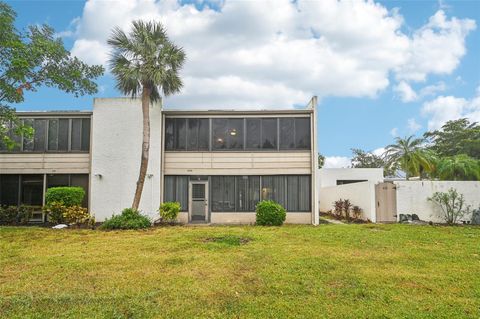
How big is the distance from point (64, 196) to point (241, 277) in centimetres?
1144

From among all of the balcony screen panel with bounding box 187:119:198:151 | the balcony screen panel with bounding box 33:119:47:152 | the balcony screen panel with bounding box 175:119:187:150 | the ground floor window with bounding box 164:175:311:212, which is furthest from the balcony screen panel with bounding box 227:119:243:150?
the balcony screen panel with bounding box 33:119:47:152

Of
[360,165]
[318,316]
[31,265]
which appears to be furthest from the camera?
[360,165]

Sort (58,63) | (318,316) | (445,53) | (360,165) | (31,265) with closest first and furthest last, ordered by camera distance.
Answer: (318,316) → (31,265) → (445,53) → (58,63) → (360,165)

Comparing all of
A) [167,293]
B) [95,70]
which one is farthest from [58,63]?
[167,293]

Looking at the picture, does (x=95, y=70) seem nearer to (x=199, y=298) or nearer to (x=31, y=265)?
(x=31, y=265)

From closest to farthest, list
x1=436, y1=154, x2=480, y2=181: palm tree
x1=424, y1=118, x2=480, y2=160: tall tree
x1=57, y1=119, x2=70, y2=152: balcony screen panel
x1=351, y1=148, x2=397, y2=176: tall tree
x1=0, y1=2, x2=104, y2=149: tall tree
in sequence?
x1=0, y1=2, x2=104, y2=149: tall tree
x1=57, y1=119, x2=70, y2=152: balcony screen panel
x1=436, y1=154, x2=480, y2=181: palm tree
x1=424, y1=118, x2=480, y2=160: tall tree
x1=351, y1=148, x2=397, y2=176: tall tree

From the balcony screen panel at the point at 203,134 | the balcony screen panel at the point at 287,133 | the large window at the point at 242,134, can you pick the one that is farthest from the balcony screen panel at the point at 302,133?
the balcony screen panel at the point at 203,134

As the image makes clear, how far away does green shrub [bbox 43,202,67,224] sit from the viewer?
14750 millimetres

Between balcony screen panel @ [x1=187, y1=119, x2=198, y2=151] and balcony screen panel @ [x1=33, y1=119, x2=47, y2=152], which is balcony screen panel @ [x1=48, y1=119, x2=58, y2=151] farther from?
balcony screen panel @ [x1=187, y1=119, x2=198, y2=151]

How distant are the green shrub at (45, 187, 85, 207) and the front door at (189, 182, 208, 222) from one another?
16.1 feet

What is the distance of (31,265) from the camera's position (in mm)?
7312

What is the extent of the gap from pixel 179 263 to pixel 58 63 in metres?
11.0

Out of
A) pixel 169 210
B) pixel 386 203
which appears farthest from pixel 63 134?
pixel 386 203

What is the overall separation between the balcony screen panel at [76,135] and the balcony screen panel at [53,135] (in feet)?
2.61
